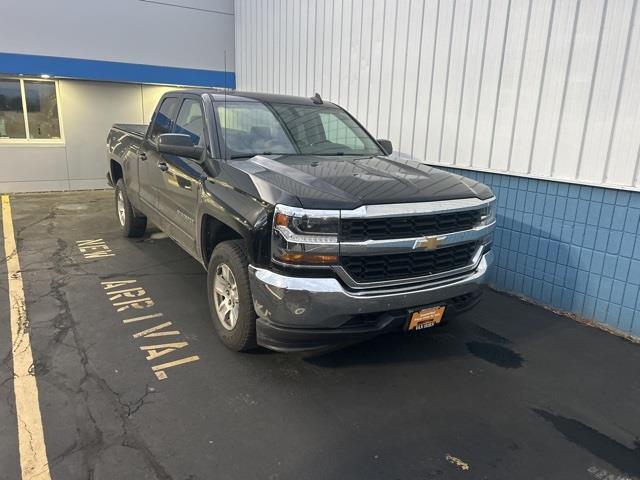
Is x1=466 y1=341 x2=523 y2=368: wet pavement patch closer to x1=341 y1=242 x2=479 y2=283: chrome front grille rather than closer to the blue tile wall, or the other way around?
x1=341 y1=242 x2=479 y2=283: chrome front grille

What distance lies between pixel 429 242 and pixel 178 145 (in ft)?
7.34

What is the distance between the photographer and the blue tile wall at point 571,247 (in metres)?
4.52

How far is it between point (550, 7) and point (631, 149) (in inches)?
66.3

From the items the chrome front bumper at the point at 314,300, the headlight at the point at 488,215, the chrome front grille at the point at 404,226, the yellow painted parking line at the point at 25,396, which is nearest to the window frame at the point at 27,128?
the yellow painted parking line at the point at 25,396

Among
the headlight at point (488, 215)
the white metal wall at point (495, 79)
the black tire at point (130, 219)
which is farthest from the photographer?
the black tire at point (130, 219)

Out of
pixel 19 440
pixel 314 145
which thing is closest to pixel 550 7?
pixel 314 145

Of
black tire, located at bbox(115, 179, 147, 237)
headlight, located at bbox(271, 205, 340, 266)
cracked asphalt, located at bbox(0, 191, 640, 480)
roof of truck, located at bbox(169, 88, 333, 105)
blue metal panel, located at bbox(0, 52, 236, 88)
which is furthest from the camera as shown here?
blue metal panel, located at bbox(0, 52, 236, 88)

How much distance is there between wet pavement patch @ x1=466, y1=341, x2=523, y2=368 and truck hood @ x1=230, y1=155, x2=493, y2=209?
1.35 meters

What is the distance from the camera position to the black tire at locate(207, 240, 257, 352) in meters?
3.44

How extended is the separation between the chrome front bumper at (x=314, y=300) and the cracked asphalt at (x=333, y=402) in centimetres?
62

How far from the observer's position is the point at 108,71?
10492 mm

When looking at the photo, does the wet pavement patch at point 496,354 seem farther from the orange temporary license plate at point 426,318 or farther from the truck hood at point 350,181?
the truck hood at point 350,181

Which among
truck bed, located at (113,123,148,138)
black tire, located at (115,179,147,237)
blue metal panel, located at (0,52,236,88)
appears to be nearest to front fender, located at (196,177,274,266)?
truck bed, located at (113,123,148,138)

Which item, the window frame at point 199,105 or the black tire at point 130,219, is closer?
the window frame at point 199,105
